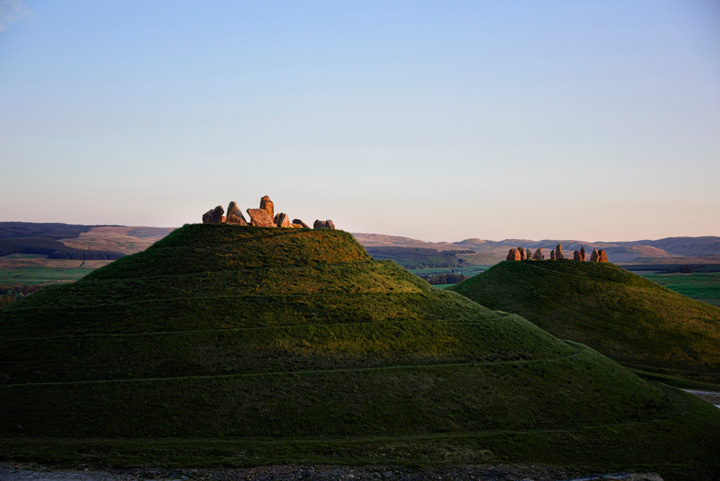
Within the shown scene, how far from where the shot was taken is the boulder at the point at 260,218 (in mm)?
57094

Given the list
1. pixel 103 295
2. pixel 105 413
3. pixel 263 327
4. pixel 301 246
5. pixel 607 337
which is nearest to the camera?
pixel 105 413

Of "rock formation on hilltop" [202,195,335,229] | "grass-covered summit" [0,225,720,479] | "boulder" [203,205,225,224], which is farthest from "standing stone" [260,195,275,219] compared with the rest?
"grass-covered summit" [0,225,720,479]

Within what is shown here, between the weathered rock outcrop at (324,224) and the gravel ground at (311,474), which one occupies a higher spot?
the weathered rock outcrop at (324,224)

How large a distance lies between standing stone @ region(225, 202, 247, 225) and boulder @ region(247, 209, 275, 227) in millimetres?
1008

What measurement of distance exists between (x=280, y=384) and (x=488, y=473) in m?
14.6

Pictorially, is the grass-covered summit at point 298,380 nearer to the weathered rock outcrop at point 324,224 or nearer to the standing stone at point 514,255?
the weathered rock outcrop at point 324,224

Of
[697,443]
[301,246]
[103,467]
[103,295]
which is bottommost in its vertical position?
[697,443]

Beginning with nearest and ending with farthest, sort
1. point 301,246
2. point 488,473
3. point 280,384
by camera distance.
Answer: point 488,473 → point 280,384 → point 301,246

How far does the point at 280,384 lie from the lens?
112ft

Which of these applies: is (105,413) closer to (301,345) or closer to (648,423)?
(301,345)

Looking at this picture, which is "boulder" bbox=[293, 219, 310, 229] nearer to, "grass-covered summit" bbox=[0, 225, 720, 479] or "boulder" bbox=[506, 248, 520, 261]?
"grass-covered summit" bbox=[0, 225, 720, 479]

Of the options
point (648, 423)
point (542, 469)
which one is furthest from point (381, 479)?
point (648, 423)

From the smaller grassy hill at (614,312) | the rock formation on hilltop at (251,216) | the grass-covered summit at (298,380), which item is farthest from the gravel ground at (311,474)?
the smaller grassy hill at (614,312)

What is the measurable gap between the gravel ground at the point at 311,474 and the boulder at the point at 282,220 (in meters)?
36.6
